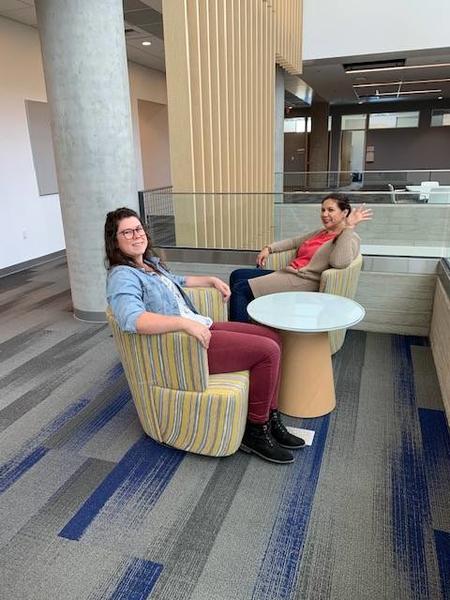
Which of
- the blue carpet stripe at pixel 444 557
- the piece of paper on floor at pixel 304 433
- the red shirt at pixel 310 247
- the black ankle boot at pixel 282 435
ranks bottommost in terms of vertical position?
the blue carpet stripe at pixel 444 557

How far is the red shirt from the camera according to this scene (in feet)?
10.3

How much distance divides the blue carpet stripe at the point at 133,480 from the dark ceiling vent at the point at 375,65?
758 centimetres

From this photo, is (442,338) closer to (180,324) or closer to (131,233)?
(180,324)

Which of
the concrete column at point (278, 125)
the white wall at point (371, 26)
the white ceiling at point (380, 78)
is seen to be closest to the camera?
the white wall at point (371, 26)

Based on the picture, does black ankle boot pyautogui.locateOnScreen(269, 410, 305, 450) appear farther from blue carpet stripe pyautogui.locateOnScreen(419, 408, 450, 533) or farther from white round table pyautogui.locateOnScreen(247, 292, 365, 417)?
blue carpet stripe pyautogui.locateOnScreen(419, 408, 450, 533)

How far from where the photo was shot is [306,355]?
96.5 inches

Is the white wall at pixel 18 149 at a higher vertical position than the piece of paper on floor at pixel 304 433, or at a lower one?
higher

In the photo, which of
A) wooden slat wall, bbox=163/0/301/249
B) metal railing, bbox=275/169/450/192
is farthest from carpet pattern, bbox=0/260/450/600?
metal railing, bbox=275/169/450/192

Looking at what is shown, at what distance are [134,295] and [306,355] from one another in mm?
1040

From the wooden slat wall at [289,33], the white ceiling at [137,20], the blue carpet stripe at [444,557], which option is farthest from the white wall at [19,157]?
the blue carpet stripe at [444,557]

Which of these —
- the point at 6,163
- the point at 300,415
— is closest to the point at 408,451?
the point at 300,415

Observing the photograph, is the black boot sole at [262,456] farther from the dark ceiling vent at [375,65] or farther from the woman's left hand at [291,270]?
the dark ceiling vent at [375,65]

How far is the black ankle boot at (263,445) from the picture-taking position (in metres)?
2.14

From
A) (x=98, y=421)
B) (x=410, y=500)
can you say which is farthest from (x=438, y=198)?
(x=98, y=421)
